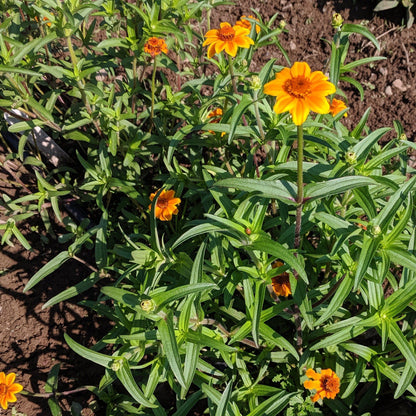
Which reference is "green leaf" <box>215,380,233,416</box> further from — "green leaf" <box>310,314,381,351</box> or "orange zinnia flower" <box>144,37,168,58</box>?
"orange zinnia flower" <box>144,37,168,58</box>

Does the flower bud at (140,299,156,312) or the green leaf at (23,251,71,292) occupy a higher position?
the flower bud at (140,299,156,312)

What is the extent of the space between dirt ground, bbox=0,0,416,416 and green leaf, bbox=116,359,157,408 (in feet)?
3.48

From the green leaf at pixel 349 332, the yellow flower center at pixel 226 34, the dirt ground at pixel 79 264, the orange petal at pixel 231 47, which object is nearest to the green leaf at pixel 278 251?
the green leaf at pixel 349 332

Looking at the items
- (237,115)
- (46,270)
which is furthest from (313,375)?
(46,270)

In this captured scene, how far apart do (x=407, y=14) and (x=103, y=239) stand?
13.2 ft

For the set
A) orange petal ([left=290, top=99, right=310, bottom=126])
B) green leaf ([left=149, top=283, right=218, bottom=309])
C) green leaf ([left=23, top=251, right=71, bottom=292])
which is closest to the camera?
orange petal ([left=290, top=99, right=310, bottom=126])

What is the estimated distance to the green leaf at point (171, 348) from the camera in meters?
1.65

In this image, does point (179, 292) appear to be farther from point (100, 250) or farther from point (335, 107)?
point (335, 107)

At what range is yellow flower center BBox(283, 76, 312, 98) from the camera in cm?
144

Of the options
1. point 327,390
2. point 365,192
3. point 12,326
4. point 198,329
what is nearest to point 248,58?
point 365,192

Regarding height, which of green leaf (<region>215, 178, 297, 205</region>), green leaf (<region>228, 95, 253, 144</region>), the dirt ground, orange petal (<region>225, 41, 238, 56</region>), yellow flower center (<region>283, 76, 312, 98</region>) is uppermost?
yellow flower center (<region>283, 76, 312, 98</region>)

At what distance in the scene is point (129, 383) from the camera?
1.89 metres

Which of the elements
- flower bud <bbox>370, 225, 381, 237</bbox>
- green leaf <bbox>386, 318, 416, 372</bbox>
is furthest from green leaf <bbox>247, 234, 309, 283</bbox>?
green leaf <bbox>386, 318, 416, 372</bbox>

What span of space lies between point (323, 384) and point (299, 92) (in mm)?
1514
